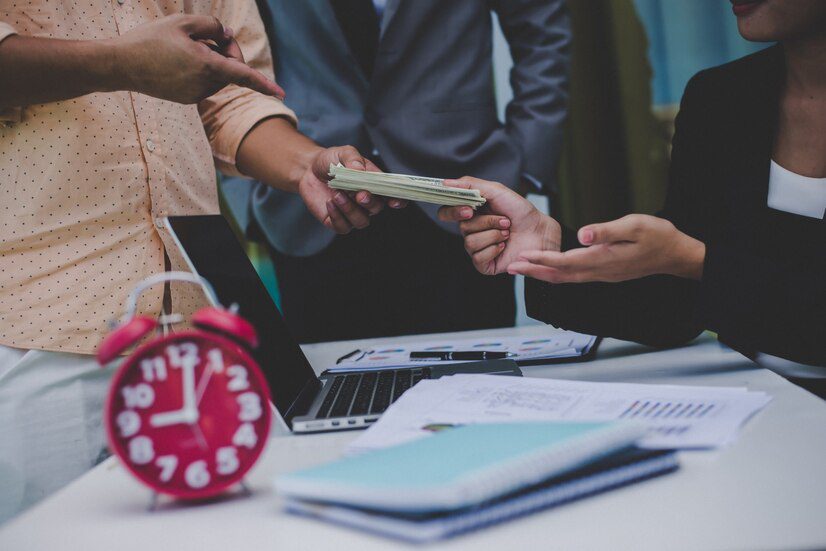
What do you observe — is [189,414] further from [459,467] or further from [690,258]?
[690,258]

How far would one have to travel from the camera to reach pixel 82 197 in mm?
1168

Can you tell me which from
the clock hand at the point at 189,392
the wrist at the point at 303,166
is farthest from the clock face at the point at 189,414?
the wrist at the point at 303,166

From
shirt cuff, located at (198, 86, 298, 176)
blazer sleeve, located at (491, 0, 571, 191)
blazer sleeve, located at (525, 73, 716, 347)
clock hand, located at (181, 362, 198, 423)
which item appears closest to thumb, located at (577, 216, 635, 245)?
blazer sleeve, located at (525, 73, 716, 347)

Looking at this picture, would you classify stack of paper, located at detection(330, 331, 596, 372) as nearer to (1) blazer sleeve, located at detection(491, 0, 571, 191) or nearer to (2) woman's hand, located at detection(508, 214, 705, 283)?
(2) woman's hand, located at detection(508, 214, 705, 283)

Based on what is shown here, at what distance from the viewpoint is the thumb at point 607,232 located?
39.7 inches

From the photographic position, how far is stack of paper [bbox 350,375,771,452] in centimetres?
78

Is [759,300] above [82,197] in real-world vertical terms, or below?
below

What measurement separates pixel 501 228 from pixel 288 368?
48cm

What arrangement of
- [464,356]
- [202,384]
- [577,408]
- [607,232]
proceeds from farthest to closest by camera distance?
1. [464,356]
2. [607,232]
3. [577,408]
4. [202,384]

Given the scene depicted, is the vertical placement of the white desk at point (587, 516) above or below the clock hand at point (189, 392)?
below

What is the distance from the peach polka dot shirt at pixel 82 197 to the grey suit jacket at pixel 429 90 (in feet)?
3.04

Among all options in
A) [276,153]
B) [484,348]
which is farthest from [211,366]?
[276,153]

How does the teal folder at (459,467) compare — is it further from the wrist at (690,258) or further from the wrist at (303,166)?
the wrist at (303,166)

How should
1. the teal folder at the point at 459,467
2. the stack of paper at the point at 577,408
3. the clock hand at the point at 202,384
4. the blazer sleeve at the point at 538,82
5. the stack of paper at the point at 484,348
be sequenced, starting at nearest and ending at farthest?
the teal folder at the point at 459,467, the clock hand at the point at 202,384, the stack of paper at the point at 577,408, the stack of paper at the point at 484,348, the blazer sleeve at the point at 538,82
